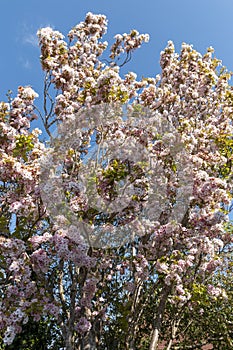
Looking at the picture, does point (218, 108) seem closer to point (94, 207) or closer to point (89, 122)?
point (89, 122)

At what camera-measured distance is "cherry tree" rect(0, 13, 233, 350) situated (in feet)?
23.4

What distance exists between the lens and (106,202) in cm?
746

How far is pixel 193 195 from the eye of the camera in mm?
7879

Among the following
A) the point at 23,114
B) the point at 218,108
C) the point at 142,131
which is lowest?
the point at 142,131

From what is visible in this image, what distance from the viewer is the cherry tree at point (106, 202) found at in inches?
281

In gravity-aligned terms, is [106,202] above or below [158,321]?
above

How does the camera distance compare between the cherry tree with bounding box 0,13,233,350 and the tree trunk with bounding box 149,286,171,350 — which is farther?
the tree trunk with bounding box 149,286,171,350

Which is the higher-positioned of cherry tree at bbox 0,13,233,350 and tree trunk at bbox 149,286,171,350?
cherry tree at bbox 0,13,233,350

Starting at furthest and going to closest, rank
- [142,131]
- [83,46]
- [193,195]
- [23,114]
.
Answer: [83,46]
[23,114]
[142,131]
[193,195]

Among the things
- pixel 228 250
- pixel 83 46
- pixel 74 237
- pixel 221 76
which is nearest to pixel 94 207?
pixel 74 237

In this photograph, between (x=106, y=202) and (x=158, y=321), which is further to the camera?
(x=158, y=321)

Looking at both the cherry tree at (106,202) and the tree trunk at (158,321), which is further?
the tree trunk at (158,321)

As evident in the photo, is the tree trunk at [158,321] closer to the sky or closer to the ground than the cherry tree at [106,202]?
closer to the ground

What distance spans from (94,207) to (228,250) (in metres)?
4.99
